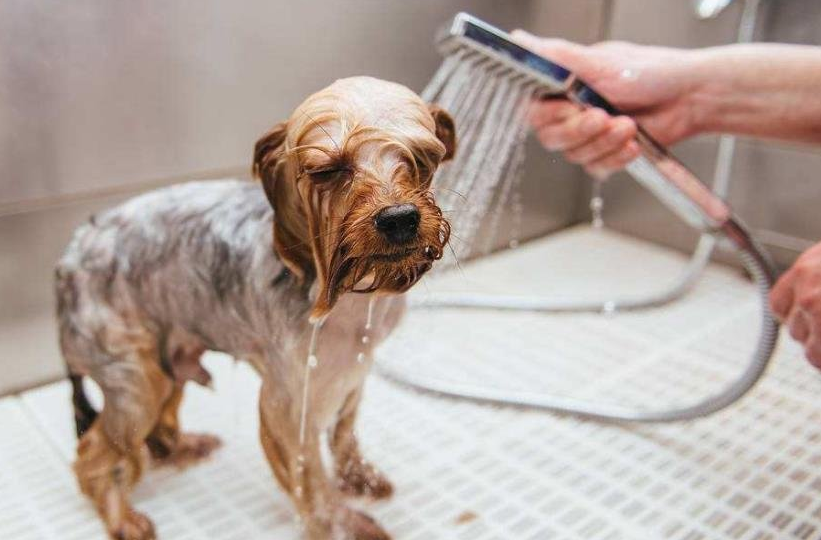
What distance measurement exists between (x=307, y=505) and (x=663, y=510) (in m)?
0.42

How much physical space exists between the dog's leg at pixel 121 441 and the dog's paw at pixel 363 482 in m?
0.21

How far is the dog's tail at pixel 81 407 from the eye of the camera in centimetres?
83

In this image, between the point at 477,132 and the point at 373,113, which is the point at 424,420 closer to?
the point at 477,132

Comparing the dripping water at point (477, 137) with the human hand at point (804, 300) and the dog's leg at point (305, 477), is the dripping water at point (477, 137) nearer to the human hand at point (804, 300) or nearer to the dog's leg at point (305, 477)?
the dog's leg at point (305, 477)

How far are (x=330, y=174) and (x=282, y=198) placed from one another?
0.08 meters

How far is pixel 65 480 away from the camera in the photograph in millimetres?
931

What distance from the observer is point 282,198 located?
61cm

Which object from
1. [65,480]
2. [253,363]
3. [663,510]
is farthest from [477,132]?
[65,480]

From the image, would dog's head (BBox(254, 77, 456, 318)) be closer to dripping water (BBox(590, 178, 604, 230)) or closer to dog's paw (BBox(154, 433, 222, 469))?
dog's paw (BBox(154, 433, 222, 469))

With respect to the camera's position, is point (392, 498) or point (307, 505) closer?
point (307, 505)

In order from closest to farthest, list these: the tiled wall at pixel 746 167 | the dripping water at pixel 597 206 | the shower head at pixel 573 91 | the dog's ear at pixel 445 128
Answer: the dog's ear at pixel 445 128, the shower head at pixel 573 91, the tiled wall at pixel 746 167, the dripping water at pixel 597 206

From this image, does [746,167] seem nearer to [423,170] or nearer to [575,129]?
[575,129]

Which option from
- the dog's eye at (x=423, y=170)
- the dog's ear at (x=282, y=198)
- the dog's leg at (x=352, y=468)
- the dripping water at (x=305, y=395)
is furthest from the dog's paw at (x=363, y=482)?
the dog's eye at (x=423, y=170)

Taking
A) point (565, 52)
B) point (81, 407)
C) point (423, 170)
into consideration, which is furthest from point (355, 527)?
point (565, 52)
